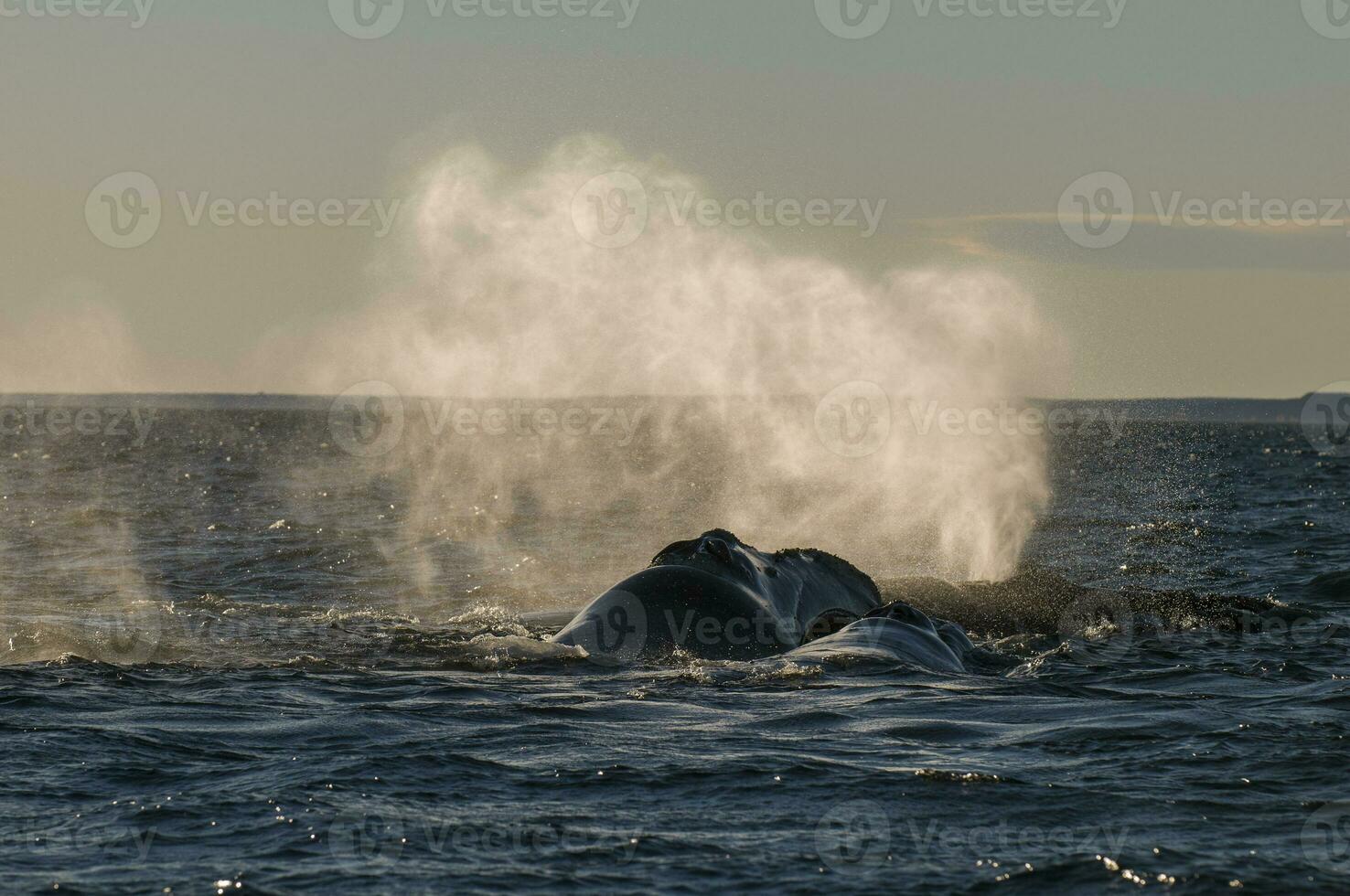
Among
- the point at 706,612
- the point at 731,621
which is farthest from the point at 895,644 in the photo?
the point at 706,612

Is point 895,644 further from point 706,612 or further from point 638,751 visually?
point 638,751

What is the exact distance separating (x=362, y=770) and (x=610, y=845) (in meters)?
2.74

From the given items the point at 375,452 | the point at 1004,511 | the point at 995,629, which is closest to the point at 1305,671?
the point at 995,629

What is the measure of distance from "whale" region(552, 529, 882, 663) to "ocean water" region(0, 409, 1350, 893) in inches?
31.4

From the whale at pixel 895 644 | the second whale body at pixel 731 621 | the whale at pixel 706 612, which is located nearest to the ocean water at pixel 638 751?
the whale at pixel 895 644

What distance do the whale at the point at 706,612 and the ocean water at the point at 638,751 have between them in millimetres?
797

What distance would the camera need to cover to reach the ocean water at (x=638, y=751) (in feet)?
31.6

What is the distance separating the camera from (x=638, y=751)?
1262 centimetres

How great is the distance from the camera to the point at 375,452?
4737 inches

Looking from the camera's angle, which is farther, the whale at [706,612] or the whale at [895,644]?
the whale at [706,612]

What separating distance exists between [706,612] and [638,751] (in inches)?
230

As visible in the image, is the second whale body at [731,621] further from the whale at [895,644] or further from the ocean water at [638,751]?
the ocean water at [638,751]

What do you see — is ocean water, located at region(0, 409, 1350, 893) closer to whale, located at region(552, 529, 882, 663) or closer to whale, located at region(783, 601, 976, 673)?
whale, located at region(783, 601, 976, 673)

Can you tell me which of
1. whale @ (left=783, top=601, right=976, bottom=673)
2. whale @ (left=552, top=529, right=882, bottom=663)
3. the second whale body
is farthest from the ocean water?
whale @ (left=552, top=529, right=882, bottom=663)
